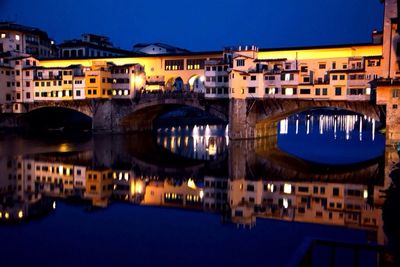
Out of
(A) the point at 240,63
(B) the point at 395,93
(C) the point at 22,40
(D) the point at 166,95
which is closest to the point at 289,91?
(A) the point at 240,63

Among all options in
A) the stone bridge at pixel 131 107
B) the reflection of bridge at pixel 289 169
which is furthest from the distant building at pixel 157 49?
the reflection of bridge at pixel 289 169

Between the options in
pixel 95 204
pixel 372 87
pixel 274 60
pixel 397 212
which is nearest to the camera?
pixel 397 212

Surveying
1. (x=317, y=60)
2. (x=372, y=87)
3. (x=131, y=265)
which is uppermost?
(x=317, y=60)

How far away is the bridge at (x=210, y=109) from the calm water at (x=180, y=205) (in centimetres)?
736

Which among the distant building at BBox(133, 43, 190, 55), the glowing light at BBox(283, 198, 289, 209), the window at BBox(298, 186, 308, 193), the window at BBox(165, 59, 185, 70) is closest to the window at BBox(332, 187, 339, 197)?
the window at BBox(298, 186, 308, 193)

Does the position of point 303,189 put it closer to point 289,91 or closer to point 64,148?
point 289,91

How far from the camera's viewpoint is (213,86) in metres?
49.9

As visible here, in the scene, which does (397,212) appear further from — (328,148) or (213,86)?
(213,86)

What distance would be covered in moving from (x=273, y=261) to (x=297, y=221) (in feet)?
16.0

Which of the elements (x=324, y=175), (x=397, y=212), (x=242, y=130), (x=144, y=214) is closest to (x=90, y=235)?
(x=144, y=214)

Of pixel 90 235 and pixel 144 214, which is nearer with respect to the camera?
pixel 90 235

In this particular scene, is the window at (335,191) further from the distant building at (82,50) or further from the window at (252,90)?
the distant building at (82,50)

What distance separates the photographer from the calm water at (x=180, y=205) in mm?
14516

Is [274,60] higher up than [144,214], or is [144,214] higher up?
[274,60]
